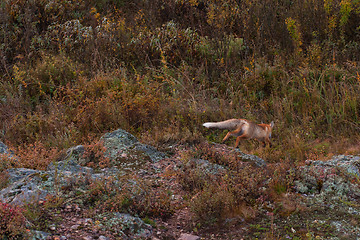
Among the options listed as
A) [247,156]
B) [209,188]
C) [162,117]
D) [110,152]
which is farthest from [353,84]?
[110,152]

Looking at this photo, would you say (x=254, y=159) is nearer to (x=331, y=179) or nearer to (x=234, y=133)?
(x=234, y=133)

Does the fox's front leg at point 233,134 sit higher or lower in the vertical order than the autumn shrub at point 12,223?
lower

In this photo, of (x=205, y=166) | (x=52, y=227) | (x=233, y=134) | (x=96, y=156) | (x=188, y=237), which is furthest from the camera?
(x=233, y=134)

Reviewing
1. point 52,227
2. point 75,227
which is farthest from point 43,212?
point 75,227

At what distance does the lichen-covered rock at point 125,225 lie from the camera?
3580 mm

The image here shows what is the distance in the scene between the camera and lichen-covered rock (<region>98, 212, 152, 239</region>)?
3.58 m

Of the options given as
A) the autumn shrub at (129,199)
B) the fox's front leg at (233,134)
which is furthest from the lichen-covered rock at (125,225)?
the fox's front leg at (233,134)

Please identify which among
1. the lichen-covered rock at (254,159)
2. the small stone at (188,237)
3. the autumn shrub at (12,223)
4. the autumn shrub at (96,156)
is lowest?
the lichen-covered rock at (254,159)

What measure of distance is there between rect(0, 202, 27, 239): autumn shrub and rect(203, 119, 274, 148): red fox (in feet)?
10.9

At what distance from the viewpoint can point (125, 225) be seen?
366 cm

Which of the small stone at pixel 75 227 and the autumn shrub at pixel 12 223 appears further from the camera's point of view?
the small stone at pixel 75 227

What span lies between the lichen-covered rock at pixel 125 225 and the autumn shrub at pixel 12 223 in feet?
2.38

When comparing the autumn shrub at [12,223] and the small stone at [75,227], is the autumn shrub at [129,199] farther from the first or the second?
the autumn shrub at [12,223]

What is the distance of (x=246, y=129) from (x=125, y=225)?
2.94 metres
